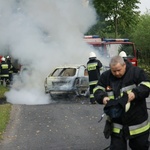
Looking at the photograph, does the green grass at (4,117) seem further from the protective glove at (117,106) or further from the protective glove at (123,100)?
the protective glove at (123,100)

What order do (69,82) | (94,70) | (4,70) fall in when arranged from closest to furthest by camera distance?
(94,70) < (69,82) < (4,70)

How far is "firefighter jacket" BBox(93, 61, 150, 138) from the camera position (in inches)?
202

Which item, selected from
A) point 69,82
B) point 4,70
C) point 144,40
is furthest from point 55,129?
point 144,40

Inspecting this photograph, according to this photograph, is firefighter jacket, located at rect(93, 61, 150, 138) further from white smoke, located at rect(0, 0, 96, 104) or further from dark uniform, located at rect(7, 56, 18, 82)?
dark uniform, located at rect(7, 56, 18, 82)

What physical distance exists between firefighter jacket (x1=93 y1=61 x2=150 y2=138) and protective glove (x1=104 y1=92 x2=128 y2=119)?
0.08 metres

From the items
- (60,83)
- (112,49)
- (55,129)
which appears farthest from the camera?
(112,49)

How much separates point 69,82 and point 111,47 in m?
5.95

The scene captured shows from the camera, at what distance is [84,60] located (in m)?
17.4

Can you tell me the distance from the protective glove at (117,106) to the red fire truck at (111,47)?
46.1 ft

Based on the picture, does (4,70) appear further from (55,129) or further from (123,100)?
(123,100)

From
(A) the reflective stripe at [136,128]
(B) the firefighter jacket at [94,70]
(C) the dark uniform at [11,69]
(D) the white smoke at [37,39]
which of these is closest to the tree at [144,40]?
(C) the dark uniform at [11,69]

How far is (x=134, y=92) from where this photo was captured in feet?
16.6

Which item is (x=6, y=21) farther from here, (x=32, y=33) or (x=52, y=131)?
(x=52, y=131)

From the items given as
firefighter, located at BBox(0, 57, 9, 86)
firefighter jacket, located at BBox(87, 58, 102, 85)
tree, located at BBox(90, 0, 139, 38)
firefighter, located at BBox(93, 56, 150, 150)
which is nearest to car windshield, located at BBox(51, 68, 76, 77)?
firefighter jacket, located at BBox(87, 58, 102, 85)
